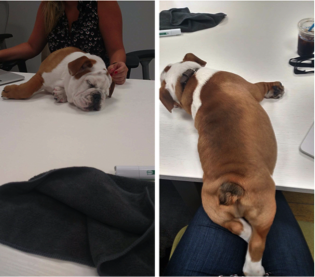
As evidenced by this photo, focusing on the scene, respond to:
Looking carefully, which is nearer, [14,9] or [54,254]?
[54,254]

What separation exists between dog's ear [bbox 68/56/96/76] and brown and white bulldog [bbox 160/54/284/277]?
14 centimetres

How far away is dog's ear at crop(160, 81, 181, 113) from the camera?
1.17ft

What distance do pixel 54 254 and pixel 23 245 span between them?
42mm

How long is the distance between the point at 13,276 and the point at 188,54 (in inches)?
15.3

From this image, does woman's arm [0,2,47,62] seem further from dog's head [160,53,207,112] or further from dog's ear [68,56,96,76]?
dog's head [160,53,207,112]

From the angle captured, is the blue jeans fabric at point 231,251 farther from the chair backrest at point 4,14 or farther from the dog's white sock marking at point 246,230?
the chair backrest at point 4,14

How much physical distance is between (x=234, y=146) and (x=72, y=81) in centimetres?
28

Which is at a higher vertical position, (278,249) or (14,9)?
(14,9)

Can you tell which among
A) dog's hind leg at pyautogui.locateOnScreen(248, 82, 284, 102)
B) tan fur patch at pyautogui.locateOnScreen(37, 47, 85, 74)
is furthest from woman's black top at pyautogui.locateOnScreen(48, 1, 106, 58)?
dog's hind leg at pyautogui.locateOnScreen(248, 82, 284, 102)

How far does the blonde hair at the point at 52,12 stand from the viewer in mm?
425

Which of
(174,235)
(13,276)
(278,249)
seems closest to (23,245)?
(13,276)

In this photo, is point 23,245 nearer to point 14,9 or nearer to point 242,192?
point 242,192

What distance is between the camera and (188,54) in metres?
0.40

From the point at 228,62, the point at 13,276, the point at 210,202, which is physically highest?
the point at 228,62
